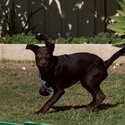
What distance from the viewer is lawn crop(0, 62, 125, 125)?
7.21 m

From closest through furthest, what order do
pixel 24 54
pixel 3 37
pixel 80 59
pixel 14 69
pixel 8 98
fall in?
pixel 80 59 < pixel 8 98 < pixel 14 69 < pixel 24 54 < pixel 3 37

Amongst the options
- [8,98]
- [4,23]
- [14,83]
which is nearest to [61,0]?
[4,23]

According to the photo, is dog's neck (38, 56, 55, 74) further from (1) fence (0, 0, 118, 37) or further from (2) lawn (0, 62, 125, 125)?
(1) fence (0, 0, 118, 37)

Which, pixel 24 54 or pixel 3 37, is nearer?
pixel 24 54

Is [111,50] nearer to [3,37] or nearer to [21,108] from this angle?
[3,37]

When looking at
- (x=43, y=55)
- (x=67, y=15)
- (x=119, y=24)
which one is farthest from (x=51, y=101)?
(x=67, y=15)

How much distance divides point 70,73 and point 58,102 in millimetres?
915

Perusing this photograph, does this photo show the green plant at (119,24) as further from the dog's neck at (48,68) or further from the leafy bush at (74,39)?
the dog's neck at (48,68)

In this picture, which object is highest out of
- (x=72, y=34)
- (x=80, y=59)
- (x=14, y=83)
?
(x=80, y=59)

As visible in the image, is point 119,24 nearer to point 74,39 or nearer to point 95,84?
point 74,39

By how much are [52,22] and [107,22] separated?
127 centimetres

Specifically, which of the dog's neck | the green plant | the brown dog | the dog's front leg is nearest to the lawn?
the dog's front leg

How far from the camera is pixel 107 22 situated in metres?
13.6

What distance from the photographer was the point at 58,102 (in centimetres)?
830
